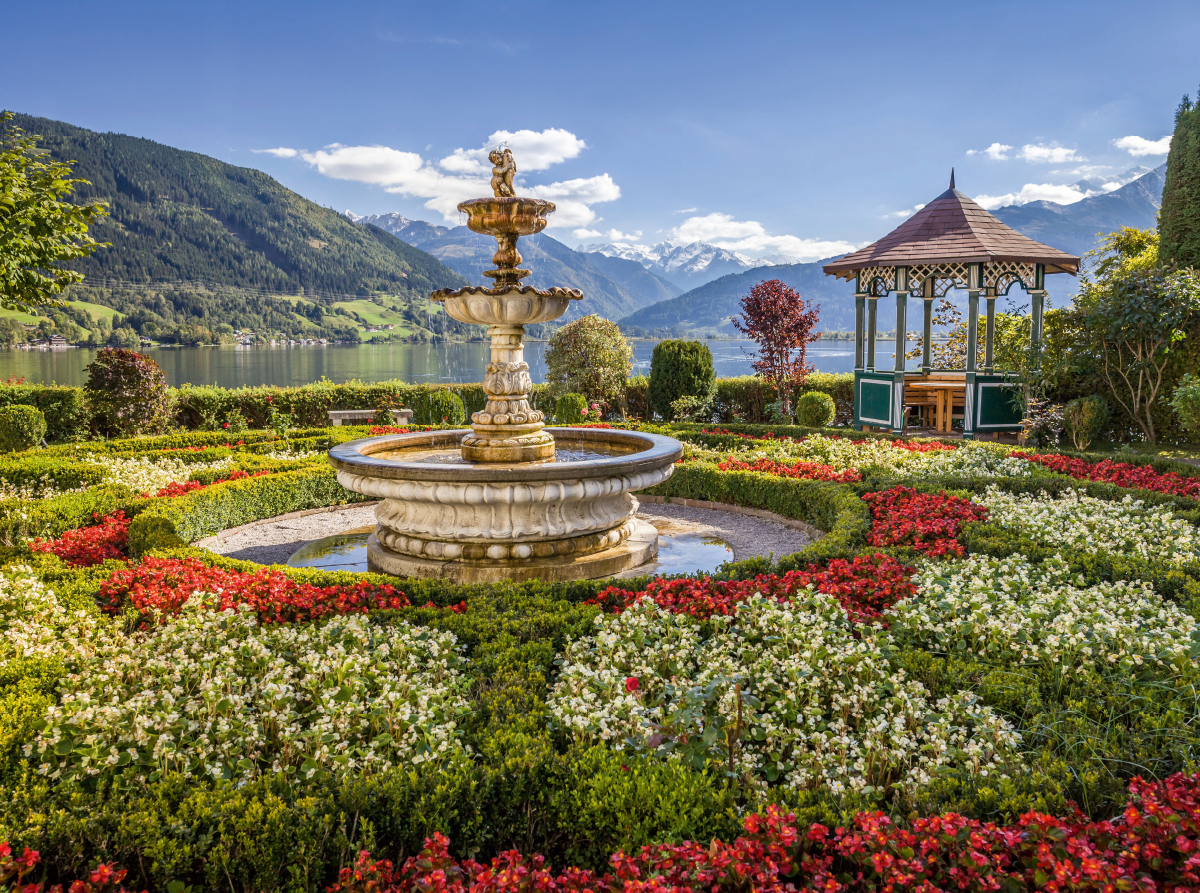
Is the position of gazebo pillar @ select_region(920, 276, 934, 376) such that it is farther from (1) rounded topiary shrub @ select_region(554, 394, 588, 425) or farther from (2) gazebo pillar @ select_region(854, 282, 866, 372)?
(1) rounded topiary shrub @ select_region(554, 394, 588, 425)

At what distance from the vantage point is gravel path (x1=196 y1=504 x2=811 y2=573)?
7207mm

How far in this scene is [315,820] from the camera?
226 centimetres

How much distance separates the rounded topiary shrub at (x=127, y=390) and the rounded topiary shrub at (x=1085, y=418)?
719 inches

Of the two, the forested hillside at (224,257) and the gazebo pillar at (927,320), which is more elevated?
the forested hillside at (224,257)

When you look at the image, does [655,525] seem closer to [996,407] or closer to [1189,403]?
[1189,403]

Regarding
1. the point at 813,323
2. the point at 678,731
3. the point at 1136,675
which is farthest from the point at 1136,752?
the point at 813,323

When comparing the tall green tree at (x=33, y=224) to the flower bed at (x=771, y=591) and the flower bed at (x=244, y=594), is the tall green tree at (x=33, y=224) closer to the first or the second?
the flower bed at (x=244, y=594)

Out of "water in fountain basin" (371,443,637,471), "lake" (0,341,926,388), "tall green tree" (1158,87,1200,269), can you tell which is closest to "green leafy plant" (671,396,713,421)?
"water in fountain basin" (371,443,637,471)

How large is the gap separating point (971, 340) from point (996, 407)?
4.88ft

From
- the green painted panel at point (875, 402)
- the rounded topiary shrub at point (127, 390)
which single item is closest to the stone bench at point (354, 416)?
the rounded topiary shrub at point (127, 390)

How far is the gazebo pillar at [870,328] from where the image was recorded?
52.2 feet

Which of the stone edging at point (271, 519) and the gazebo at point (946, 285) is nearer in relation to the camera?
the stone edging at point (271, 519)

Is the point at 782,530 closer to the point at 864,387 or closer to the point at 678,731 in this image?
the point at 678,731

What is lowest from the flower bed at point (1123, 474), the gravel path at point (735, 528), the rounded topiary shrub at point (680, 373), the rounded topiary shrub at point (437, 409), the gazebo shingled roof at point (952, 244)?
the gravel path at point (735, 528)
